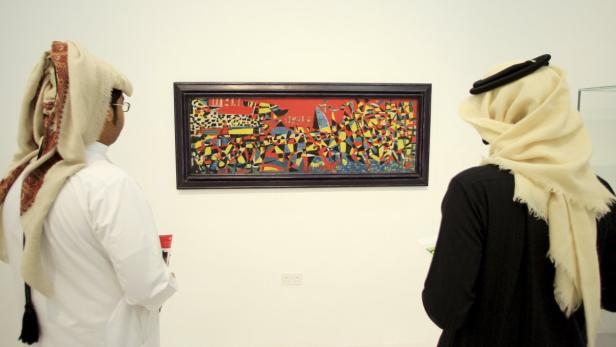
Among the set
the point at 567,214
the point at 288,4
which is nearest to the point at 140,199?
the point at 567,214

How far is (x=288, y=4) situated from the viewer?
226 cm

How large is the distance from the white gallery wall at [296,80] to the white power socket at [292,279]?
3cm

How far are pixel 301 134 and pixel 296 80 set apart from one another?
1.10 ft

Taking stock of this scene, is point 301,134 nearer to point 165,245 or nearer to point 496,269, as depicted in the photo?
point 165,245

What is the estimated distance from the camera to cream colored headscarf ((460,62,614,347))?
101cm

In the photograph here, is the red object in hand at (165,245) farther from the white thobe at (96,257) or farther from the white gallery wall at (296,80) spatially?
the white gallery wall at (296,80)

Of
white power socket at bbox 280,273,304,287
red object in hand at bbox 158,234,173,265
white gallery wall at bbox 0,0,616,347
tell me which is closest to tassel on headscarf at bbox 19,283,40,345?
red object in hand at bbox 158,234,173,265

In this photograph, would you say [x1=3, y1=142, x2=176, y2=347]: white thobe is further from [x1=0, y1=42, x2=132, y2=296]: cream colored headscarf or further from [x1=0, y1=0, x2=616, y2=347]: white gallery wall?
[x1=0, y1=0, x2=616, y2=347]: white gallery wall

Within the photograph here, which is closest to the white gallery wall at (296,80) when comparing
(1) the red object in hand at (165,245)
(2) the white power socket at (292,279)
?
(2) the white power socket at (292,279)

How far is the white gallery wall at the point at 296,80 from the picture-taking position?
2.20 metres

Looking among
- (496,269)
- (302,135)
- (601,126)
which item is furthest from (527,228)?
(601,126)

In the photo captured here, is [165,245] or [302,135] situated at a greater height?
[302,135]

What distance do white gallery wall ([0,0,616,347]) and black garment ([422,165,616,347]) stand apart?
1.34 meters

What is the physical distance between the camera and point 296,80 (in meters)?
2.31
